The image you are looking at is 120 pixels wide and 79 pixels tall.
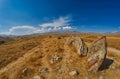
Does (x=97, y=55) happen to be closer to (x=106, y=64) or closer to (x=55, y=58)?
(x=106, y=64)

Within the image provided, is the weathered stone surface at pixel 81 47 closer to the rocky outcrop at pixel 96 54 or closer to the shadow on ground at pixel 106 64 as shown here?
the rocky outcrop at pixel 96 54

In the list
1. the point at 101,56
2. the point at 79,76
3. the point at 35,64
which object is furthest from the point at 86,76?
the point at 35,64

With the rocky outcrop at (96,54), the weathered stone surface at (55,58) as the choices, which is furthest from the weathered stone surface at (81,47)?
the weathered stone surface at (55,58)

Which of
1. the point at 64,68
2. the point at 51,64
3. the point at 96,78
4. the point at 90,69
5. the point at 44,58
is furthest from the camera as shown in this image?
the point at 44,58

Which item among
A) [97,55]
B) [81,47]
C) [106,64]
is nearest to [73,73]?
[97,55]

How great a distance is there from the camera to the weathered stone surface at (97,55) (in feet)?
130

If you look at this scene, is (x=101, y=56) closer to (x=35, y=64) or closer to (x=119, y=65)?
(x=119, y=65)

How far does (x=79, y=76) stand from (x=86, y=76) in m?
1.63

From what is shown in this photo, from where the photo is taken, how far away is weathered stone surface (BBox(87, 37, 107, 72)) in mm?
Result: 39594

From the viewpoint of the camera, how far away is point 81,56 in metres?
46.9

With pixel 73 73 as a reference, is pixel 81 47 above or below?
above

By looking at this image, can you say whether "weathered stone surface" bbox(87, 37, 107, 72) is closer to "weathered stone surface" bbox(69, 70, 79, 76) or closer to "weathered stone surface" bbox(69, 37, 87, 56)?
"weathered stone surface" bbox(69, 70, 79, 76)

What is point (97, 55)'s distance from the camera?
40.5 m

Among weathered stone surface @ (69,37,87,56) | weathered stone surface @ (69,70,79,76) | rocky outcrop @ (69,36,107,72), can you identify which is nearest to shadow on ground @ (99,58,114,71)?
rocky outcrop @ (69,36,107,72)
